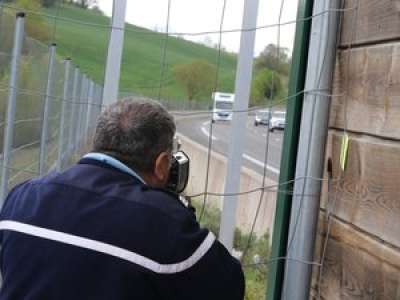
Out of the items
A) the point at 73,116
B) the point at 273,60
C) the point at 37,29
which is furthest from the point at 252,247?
the point at 73,116

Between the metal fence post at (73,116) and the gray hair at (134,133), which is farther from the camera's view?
the metal fence post at (73,116)

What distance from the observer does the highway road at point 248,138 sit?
262cm

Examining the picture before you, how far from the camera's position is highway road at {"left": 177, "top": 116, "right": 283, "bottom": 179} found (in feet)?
8.58

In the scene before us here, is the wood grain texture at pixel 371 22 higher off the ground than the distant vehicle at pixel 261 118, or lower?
higher

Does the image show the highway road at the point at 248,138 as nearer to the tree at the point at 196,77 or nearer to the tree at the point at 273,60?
the tree at the point at 196,77

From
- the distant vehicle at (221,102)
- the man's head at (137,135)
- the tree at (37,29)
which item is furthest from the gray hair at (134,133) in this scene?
the tree at (37,29)

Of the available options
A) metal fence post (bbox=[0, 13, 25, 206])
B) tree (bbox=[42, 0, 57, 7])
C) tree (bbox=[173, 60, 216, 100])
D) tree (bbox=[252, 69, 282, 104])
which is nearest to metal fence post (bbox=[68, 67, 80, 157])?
metal fence post (bbox=[0, 13, 25, 206])

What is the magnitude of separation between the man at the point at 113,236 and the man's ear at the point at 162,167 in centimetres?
2

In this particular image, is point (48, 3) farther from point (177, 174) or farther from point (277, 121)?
point (177, 174)

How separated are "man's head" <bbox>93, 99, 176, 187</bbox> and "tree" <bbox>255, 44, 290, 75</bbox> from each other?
0.87 metres

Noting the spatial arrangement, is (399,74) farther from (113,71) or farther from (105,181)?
(113,71)

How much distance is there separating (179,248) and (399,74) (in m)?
0.70

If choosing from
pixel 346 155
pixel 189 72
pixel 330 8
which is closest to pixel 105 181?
pixel 346 155

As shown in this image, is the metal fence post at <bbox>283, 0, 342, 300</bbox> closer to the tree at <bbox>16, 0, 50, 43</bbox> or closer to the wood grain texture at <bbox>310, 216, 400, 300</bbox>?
the wood grain texture at <bbox>310, 216, 400, 300</bbox>
